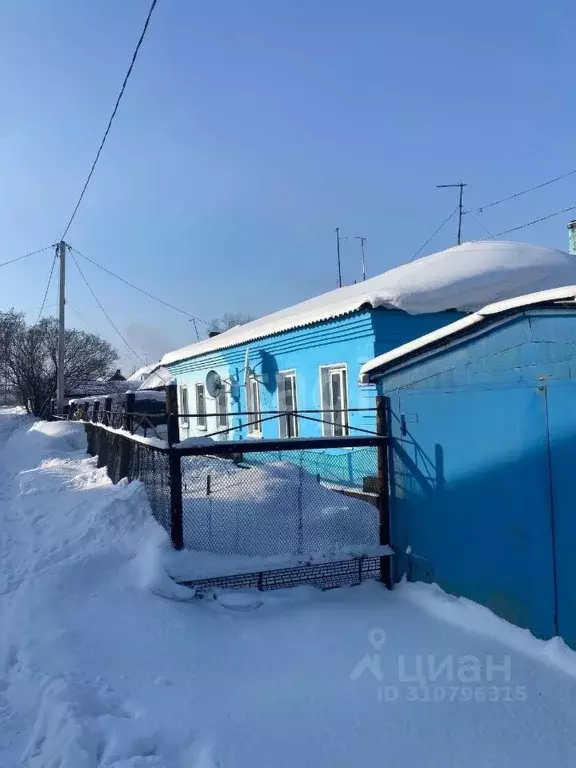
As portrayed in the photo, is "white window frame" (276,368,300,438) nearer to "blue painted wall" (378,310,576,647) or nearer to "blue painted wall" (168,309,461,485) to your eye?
"blue painted wall" (168,309,461,485)

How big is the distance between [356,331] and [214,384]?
19.9ft

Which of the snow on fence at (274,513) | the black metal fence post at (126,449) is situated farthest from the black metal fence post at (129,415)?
the snow on fence at (274,513)

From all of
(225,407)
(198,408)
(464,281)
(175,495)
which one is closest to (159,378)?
(198,408)

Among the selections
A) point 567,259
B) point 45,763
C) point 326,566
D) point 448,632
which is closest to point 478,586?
point 448,632

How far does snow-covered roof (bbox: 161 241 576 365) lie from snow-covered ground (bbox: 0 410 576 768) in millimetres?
4576

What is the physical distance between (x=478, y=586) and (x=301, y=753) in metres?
1.99

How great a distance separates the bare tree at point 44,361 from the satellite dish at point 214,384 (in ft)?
75.0

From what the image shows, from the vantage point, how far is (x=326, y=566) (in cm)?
525

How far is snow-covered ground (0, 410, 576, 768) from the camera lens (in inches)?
120

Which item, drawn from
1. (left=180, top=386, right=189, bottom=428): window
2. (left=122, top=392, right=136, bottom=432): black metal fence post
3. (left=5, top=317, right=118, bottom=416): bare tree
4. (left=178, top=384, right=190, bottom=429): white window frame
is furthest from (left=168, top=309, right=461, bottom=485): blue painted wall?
(left=5, top=317, right=118, bottom=416): bare tree

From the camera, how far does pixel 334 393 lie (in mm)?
9961

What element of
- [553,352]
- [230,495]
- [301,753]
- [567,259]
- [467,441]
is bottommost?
[301,753]

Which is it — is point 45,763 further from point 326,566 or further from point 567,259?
point 567,259

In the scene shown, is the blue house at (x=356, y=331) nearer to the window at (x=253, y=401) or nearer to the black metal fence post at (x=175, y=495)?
the window at (x=253, y=401)
